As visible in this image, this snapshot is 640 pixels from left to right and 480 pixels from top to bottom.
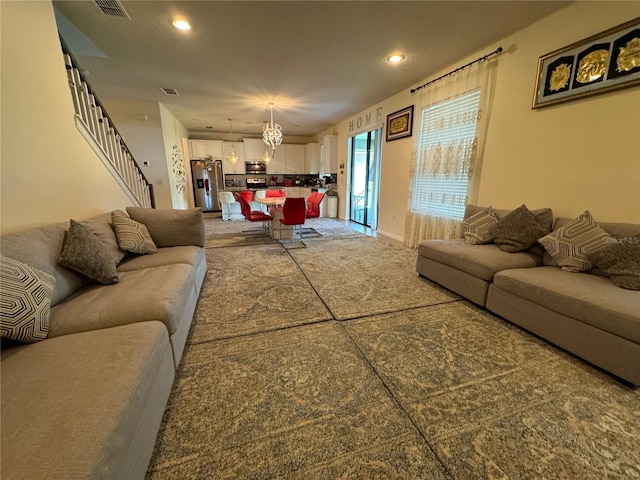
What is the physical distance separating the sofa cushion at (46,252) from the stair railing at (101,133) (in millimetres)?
1539

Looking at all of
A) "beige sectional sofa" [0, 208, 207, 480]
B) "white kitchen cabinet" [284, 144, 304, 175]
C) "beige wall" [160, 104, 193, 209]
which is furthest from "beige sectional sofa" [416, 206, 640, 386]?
"white kitchen cabinet" [284, 144, 304, 175]

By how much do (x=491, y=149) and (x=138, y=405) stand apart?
12.8 feet

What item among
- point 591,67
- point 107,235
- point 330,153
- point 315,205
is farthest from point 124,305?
point 330,153

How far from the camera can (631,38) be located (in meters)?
1.96

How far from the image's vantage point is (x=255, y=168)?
352 inches

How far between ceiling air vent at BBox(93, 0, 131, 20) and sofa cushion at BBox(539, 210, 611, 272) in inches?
171

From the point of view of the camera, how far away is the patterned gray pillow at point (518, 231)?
7.95 ft

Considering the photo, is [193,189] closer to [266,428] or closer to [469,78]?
[469,78]

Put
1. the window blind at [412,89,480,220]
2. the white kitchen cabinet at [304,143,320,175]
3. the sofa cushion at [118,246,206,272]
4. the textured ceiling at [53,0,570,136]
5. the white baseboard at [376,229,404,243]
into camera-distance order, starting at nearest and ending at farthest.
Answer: the sofa cushion at [118,246,206,272] < the textured ceiling at [53,0,570,136] < the window blind at [412,89,480,220] < the white baseboard at [376,229,404,243] < the white kitchen cabinet at [304,143,320,175]

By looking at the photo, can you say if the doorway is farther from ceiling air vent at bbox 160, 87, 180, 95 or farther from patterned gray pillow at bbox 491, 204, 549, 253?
ceiling air vent at bbox 160, 87, 180, 95

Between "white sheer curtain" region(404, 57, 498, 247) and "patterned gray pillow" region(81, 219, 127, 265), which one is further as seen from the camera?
"white sheer curtain" region(404, 57, 498, 247)

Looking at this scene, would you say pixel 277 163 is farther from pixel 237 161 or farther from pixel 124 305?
pixel 124 305

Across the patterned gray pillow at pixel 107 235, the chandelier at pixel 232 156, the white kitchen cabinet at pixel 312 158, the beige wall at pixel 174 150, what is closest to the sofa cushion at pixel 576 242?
the patterned gray pillow at pixel 107 235

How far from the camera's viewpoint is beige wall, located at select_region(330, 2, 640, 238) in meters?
2.05
